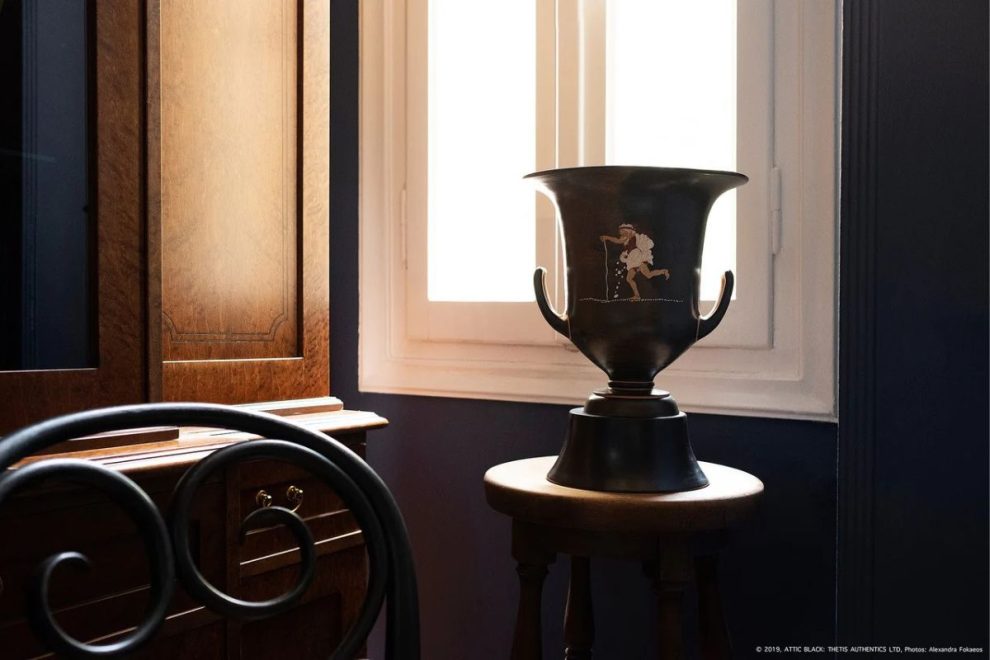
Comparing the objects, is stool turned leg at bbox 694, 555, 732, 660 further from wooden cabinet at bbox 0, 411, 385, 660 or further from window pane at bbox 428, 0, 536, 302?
window pane at bbox 428, 0, 536, 302

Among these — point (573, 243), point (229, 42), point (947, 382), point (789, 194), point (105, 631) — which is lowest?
point (105, 631)

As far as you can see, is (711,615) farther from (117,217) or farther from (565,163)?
(117,217)

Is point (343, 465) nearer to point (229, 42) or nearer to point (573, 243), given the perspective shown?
point (573, 243)

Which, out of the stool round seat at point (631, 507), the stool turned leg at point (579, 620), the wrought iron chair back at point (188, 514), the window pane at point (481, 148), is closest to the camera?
the wrought iron chair back at point (188, 514)

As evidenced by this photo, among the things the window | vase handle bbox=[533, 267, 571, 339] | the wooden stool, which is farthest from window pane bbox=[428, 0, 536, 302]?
the wooden stool

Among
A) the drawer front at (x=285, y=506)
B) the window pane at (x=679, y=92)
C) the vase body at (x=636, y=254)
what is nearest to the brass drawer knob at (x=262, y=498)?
the drawer front at (x=285, y=506)

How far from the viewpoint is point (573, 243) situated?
144 centimetres

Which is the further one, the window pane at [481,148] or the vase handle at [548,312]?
the window pane at [481,148]

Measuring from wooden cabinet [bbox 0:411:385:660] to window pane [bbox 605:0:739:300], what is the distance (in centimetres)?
79

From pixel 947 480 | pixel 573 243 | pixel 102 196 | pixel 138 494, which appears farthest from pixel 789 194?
pixel 138 494

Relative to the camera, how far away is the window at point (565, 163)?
66.6 inches

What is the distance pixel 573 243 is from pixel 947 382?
595 millimetres

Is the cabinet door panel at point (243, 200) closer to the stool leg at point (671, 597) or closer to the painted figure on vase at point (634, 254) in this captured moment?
the painted figure on vase at point (634, 254)

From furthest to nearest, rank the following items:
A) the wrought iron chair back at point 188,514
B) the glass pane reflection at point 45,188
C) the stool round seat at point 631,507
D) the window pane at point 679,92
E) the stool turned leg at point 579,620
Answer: the window pane at point 679,92 < the stool turned leg at point 579,620 < the stool round seat at point 631,507 < the glass pane reflection at point 45,188 < the wrought iron chair back at point 188,514
